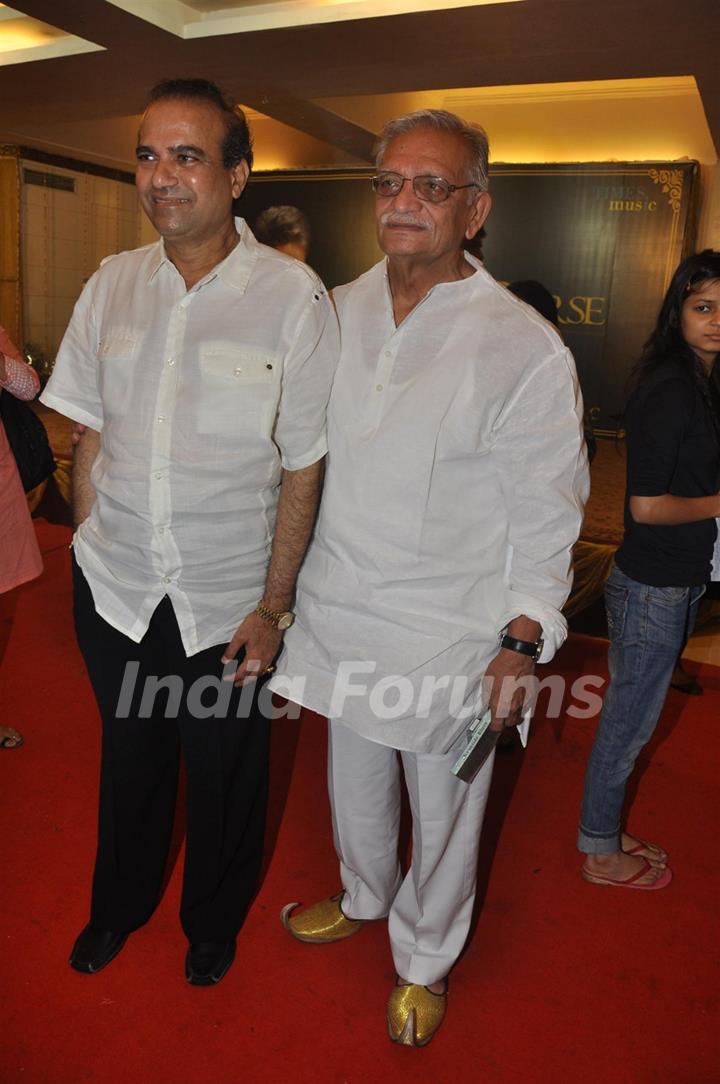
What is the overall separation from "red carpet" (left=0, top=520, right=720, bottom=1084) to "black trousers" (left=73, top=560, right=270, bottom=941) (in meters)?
0.14

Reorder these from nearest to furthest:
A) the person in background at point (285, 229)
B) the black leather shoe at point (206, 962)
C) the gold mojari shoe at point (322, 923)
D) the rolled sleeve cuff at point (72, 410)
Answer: the rolled sleeve cuff at point (72, 410) < the black leather shoe at point (206, 962) < the gold mojari shoe at point (322, 923) < the person in background at point (285, 229)

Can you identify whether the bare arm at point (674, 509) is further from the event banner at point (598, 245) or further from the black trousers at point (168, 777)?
the event banner at point (598, 245)

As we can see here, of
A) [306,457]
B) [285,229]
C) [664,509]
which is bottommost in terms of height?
[664,509]

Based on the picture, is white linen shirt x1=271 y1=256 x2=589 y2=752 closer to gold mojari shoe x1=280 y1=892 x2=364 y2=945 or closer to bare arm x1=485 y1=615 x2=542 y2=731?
bare arm x1=485 y1=615 x2=542 y2=731

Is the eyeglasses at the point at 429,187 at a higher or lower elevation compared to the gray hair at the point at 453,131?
lower

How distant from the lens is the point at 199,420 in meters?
1.53

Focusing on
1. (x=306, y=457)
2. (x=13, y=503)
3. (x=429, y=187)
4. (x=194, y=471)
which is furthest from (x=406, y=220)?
(x=13, y=503)

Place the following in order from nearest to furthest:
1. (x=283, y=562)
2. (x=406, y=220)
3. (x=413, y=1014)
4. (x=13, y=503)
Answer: (x=406, y=220) < (x=283, y=562) < (x=413, y=1014) < (x=13, y=503)

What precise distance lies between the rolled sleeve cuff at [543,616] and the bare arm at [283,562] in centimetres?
38

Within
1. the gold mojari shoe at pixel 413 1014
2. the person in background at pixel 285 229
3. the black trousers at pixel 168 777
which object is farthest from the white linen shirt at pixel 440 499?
the person in background at pixel 285 229

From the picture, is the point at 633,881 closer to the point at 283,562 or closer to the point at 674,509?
the point at 674,509

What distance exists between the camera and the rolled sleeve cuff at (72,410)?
5.59 feet

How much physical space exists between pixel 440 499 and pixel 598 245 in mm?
7327

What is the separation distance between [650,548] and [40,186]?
32.5ft
